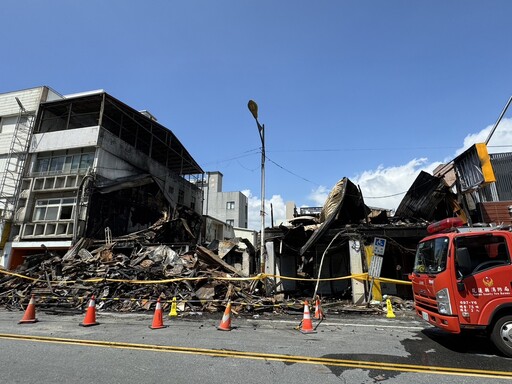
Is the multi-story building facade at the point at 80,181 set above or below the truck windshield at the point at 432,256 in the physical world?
above

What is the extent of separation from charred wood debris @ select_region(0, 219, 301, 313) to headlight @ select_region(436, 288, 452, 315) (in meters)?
6.79

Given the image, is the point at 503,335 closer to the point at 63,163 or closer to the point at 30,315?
the point at 30,315

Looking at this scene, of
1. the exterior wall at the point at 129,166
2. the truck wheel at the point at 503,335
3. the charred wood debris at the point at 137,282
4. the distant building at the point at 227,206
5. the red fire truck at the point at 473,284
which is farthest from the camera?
the distant building at the point at 227,206

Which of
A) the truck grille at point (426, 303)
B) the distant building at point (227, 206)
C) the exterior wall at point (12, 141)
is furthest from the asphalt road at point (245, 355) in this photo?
the distant building at point (227, 206)

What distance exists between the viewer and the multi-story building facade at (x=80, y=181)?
23.5m

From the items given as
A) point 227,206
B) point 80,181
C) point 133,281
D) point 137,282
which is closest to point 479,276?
point 137,282

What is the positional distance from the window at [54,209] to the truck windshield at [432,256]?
77.6 feet

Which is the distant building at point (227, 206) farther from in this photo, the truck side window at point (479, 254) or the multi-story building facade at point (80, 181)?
the truck side window at point (479, 254)

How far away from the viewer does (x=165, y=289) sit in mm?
13938

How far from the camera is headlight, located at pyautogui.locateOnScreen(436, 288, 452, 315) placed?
20.1 feet

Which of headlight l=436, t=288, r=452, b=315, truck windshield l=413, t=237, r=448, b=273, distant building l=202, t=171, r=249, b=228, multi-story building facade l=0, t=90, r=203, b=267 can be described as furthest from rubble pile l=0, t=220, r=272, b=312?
distant building l=202, t=171, r=249, b=228

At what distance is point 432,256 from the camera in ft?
23.2

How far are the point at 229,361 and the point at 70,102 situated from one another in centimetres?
2839

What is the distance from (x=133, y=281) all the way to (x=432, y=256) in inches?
467
